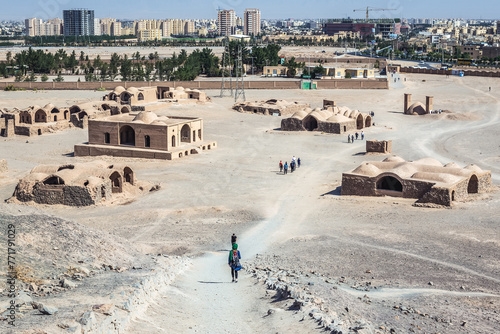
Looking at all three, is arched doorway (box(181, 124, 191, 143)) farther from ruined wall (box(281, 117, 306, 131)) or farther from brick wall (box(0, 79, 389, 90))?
brick wall (box(0, 79, 389, 90))

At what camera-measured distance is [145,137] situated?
131ft

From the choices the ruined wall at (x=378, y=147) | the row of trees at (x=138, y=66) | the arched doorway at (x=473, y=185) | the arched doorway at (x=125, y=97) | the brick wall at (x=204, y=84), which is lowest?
the arched doorway at (x=473, y=185)

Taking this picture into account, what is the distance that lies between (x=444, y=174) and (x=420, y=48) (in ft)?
479

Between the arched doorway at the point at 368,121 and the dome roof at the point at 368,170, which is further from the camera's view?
the arched doorway at the point at 368,121

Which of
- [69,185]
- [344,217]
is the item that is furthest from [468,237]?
[69,185]

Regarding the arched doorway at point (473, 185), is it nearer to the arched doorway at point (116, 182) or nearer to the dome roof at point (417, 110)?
the arched doorway at point (116, 182)

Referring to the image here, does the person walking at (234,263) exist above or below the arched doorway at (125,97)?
below

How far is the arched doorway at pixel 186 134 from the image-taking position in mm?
41938

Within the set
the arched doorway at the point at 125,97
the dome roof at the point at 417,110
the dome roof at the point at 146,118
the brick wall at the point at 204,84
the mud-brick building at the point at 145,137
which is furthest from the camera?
the brick wall at the point at 204,84

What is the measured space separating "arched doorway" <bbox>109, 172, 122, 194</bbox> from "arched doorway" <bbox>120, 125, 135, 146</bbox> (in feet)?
36.4

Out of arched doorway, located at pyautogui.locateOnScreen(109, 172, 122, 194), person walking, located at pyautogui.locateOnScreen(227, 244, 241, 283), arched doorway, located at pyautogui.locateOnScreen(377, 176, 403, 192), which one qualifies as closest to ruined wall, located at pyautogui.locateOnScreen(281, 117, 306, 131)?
arched doorway, located at pyautogui.locateOnScreen(377, 176, 403, 192)

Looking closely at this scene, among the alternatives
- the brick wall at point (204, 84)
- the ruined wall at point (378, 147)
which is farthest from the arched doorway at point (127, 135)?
the brick wall at point (204, 84)

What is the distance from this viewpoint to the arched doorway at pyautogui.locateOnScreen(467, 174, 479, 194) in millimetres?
29156

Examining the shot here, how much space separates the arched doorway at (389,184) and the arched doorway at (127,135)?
1755 centimetres
